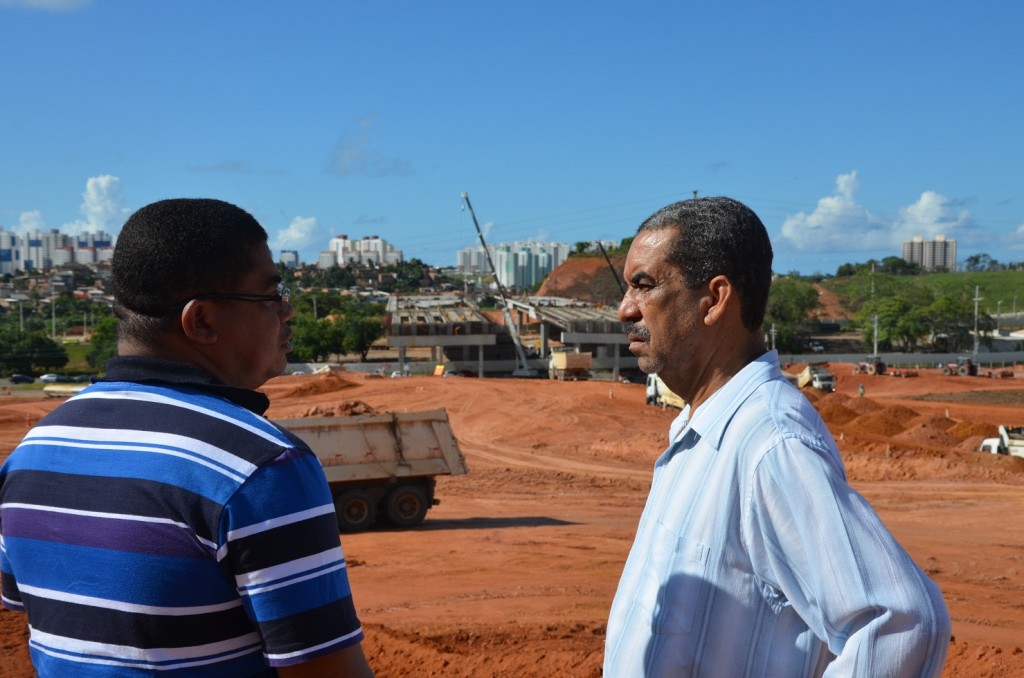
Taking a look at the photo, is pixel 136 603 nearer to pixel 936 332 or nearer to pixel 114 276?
pixel 114 276

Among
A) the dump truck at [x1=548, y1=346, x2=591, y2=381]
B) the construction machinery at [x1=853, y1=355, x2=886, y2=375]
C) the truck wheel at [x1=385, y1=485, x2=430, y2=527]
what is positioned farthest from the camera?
the construction machinery at [x1=853, y1=355, x2=886, y2=375]

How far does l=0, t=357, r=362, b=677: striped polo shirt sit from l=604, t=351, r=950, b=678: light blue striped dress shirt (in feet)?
2.72

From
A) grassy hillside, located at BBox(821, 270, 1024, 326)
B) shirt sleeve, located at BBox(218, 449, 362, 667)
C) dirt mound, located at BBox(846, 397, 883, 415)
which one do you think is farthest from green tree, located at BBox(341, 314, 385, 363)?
shirt sleeve, located at BBox(218, 449, 362, 667)

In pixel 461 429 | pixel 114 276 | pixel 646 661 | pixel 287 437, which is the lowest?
pixel 461 429

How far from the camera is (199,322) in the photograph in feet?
8.25

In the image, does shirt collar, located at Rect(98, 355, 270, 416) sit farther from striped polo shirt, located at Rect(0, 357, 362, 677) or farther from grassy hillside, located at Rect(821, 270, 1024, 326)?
grassy hillside, located at Rect(821, 270, 1024, 326)

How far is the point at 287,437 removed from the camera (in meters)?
2.22

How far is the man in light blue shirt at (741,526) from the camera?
7.22 ft

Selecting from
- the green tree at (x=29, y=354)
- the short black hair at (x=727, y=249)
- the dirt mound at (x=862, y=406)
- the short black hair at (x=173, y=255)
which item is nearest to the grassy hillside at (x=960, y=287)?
the dirt mound at (x=862, y=406)

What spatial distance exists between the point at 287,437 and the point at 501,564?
12.2 meters

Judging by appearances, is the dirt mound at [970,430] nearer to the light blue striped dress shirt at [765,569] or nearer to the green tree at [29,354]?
the light blue striped dress shirt at [765,569]

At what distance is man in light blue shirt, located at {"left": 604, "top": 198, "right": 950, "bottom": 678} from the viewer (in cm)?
220

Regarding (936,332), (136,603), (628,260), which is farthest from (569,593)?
(936,332)

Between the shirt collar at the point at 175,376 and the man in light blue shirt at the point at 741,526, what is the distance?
1.12 metres
